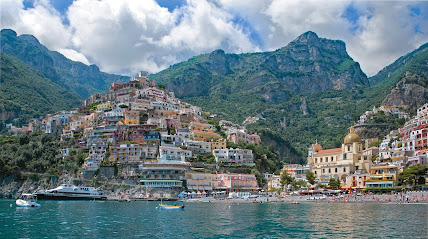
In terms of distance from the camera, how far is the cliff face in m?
149

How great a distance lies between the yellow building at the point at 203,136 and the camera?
373ft

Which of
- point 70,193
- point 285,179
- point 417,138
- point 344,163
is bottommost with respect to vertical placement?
point 70,193

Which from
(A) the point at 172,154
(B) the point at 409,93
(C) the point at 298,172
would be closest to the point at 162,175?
(A) the point at 172,154

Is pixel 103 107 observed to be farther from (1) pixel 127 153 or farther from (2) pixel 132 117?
(1) pixel 127 153

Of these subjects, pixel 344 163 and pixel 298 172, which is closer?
pixel 344 163

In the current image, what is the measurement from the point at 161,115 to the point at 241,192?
Result: 39866 millimetres

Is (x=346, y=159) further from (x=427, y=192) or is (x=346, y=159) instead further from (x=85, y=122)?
(x=85, y=122)

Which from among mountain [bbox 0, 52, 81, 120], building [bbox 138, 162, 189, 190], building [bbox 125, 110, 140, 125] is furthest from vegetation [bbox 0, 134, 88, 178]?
mountain [bbox 0, 52, 81, 120]

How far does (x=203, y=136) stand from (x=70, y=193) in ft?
126

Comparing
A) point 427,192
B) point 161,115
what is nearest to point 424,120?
point 427,192

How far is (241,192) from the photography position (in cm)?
9444

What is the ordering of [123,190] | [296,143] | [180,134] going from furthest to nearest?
[296,143] < [180,134] < [123,190]

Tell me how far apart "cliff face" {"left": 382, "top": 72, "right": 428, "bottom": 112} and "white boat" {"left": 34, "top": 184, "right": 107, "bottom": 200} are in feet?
351

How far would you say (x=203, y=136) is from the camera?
115500 mm
